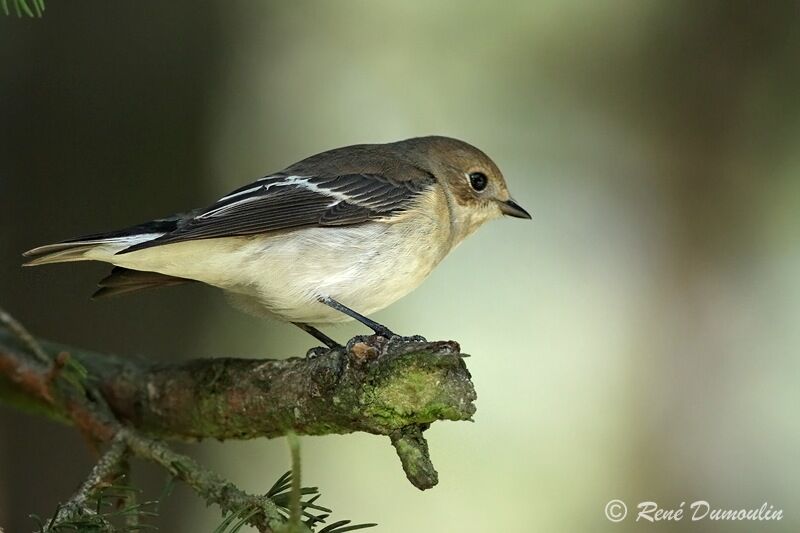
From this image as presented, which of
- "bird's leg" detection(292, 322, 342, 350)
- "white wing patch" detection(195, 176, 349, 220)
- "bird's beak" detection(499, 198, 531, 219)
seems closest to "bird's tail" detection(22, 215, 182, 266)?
"white wing patch" detection(195, 176, 349, 220)

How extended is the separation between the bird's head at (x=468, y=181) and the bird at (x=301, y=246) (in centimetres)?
37

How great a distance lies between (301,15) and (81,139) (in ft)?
6.61

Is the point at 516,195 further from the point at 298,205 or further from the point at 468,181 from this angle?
the point at 298,205

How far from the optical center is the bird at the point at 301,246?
11.9ft

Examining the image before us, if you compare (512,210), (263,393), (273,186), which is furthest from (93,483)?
(512,210)

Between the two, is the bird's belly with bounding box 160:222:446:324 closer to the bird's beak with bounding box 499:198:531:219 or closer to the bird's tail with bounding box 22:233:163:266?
the bird's tail with bounding box 22:233:163:266

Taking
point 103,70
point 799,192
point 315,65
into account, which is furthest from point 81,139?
point 799,192

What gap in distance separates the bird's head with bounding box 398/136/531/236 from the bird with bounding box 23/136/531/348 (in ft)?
1.22

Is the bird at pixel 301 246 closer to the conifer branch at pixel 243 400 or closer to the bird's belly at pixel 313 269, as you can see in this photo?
the bird's belly at pixel 313 269

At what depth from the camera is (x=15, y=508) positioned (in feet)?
14.9

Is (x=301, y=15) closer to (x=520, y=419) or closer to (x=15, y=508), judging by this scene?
(x=520, y=419)

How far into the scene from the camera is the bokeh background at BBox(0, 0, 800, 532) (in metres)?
5.02

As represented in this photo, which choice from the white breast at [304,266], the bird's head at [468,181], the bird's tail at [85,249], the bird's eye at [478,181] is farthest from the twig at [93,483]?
the bird's eye at [478,181]

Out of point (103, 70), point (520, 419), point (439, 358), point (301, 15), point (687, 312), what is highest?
point (301, 15)
